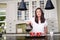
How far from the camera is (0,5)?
17.9 feet

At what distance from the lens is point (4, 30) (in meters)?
5.39

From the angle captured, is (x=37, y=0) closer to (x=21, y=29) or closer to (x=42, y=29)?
(x=21, y=29)

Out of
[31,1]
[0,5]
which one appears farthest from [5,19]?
[31,1]

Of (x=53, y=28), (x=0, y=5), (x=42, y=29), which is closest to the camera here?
(x=42, y=29)

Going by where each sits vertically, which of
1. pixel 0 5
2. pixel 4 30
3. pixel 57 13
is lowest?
pixel 4 30

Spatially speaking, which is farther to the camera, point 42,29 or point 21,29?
point 21,29

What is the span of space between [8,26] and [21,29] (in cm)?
52

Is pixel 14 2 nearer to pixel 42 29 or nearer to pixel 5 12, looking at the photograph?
pixel 5 12

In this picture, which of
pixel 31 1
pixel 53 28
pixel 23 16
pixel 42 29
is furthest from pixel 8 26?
pixel 42 29

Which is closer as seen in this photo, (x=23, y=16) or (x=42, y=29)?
(x=42, y=29)

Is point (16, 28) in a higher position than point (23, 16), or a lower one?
lower

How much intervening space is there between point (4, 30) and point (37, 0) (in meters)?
1.79

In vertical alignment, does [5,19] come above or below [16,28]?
above

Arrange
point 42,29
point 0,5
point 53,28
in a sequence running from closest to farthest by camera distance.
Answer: point 42,29, point 53,28, point 0,5
